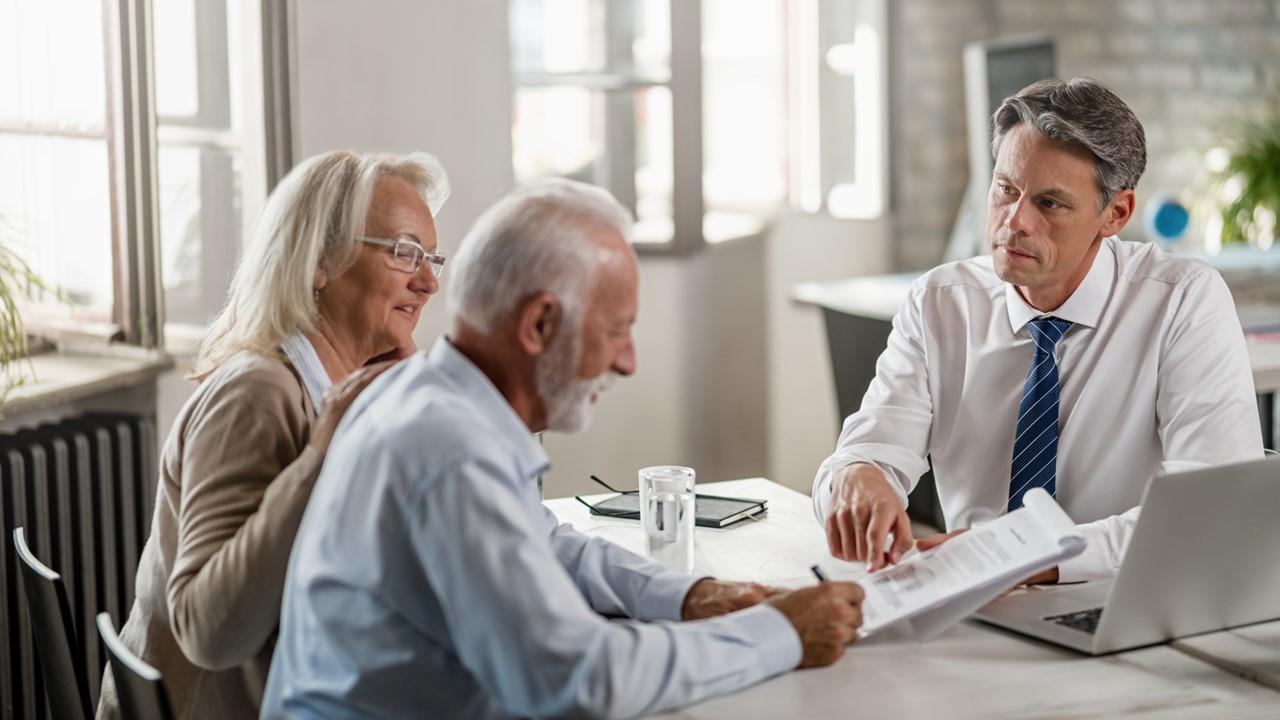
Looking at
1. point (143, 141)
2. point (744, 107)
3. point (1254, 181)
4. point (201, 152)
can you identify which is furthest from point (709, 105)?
point (143, 141)

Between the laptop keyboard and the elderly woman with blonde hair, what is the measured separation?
0.87m

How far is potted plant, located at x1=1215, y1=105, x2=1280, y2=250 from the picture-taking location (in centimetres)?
518

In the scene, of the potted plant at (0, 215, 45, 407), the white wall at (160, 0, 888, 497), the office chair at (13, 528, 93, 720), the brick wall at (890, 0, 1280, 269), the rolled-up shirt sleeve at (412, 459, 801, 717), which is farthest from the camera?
the brick wall at (890, 0, 1280, 269)

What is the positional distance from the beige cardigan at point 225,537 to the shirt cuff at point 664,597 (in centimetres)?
43

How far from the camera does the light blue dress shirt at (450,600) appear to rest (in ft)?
4.46

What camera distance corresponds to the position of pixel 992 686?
1.59m

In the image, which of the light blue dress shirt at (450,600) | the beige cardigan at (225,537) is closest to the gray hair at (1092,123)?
the light blue dress shirt at (450,600)

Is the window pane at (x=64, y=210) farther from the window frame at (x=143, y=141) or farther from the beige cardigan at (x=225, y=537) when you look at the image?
the beige cardigan at (x=225, y=537)

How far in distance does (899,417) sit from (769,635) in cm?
87

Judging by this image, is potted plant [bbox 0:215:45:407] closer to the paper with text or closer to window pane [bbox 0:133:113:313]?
window pane [bbox 0:133:113:313]

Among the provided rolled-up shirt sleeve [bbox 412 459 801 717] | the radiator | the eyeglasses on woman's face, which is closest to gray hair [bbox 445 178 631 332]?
rolled-up shirt sleeve [bbox 412 459 801 717]

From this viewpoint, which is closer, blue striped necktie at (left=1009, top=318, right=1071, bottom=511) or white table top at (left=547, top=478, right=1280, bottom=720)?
white table top at (left=547, top=478, right=1280, bottom=720)

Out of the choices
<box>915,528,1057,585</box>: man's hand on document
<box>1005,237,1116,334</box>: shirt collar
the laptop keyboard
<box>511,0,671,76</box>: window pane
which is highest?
<box>511,0,671,76</box>: window pane

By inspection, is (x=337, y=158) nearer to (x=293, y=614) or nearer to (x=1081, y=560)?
(x=293, y=614)
